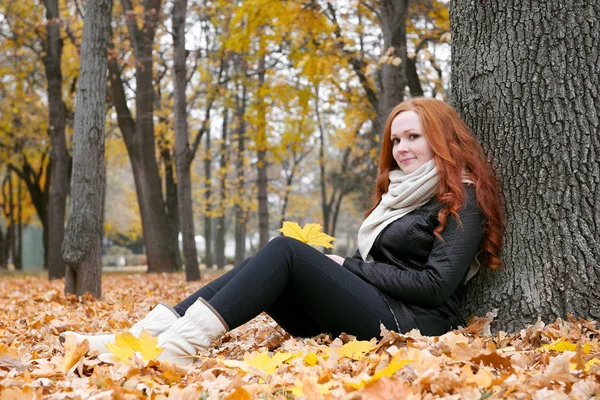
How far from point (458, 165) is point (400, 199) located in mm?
348

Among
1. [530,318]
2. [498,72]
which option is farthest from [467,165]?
[530,318]

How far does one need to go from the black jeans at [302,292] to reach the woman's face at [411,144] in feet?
2.36

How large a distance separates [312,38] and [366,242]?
6544mm

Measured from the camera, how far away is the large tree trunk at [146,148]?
43.8 ft

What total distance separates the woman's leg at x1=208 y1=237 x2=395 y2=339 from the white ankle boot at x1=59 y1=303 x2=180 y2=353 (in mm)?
272

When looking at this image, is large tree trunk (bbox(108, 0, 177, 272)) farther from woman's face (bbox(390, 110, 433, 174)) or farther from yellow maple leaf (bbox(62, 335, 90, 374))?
yellow maple leaf (bbox(62, 335, 90, 374))

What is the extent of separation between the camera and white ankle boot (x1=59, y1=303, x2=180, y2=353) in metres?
2.89

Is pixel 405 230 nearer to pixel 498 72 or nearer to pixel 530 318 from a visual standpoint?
pixel 530 318

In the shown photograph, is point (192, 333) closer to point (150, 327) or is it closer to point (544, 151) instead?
point (150, 327)

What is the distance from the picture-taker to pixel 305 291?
3.04m

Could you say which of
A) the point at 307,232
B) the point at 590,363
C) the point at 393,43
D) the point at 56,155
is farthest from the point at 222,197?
the point at 590,363

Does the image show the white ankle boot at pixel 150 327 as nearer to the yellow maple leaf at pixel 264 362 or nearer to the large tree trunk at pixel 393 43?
the yellow maple leaf at pixel 264 362

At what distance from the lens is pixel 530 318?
129 inches

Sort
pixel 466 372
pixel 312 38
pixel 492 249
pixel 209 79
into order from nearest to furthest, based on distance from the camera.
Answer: pixel 466 372, pixel 492 249, pixel 312 38, pixel 209 79
